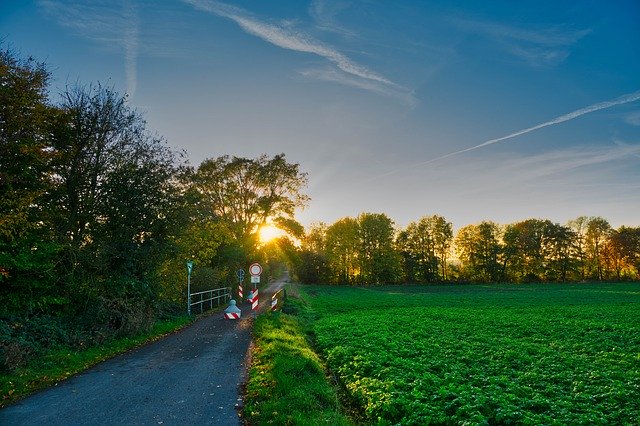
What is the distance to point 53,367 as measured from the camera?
10.1 m

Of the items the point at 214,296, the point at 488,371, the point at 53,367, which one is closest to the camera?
the point at 53,367

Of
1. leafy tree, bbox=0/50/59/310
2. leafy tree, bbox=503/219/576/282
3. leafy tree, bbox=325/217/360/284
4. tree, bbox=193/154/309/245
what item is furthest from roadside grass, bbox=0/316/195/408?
leafy tree, bbox=503/219/576/282

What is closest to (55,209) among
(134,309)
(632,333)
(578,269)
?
(134,309)

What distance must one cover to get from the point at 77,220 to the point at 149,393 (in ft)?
34.1

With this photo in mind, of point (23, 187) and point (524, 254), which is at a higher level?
point (23, 187)

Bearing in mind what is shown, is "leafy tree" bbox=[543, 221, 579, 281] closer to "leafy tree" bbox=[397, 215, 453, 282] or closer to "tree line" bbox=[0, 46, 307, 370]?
"leafy tree" bbox=[397, 215, 453, 282]

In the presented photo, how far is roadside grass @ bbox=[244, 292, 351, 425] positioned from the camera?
6977 mm

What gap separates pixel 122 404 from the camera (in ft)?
25.6

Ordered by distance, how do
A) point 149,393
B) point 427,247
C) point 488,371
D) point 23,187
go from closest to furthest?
point 149,393, point 488,371, point 23,187, point 427,247

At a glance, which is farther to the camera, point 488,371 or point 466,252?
point 466,252

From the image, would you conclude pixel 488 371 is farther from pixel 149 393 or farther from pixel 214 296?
pixel 214 296

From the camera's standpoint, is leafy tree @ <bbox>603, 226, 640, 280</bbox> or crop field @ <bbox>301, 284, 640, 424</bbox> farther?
leafy tree @ <bbox>603, 226, 640, 280</bbox>

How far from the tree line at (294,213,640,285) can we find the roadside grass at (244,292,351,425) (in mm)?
61815

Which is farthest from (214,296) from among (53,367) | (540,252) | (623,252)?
(623,252)
